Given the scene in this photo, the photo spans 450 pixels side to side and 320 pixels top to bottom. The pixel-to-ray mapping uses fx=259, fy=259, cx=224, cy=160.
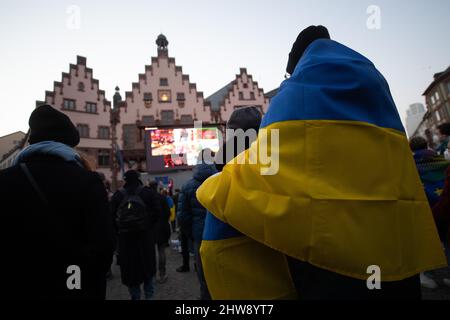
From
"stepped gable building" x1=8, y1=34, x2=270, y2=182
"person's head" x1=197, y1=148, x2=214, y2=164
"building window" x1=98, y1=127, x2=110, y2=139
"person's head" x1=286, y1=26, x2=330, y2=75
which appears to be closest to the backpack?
"person's head" x1=197, y1=148, x2=214, y2=164

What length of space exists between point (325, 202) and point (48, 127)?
6.88 feet

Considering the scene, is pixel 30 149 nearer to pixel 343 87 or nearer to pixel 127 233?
pixel 343 87

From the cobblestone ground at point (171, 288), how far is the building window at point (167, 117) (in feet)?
76.5

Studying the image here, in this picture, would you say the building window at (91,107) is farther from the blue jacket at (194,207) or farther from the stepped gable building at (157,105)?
the blue jacket at (194,207)

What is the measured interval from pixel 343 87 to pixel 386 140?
26 centimetres

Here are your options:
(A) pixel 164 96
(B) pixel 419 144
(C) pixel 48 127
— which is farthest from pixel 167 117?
(C) pixel 48 127

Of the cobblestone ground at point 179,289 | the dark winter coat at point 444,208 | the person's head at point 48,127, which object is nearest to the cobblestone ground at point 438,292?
the cobblestone ground at point 179,289

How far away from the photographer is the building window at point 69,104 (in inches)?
1042

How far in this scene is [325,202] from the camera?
2.86 ft

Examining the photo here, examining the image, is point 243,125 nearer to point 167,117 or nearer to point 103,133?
point 167,117

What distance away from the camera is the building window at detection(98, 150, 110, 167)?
89.7ft

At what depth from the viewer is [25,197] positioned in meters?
1.66
